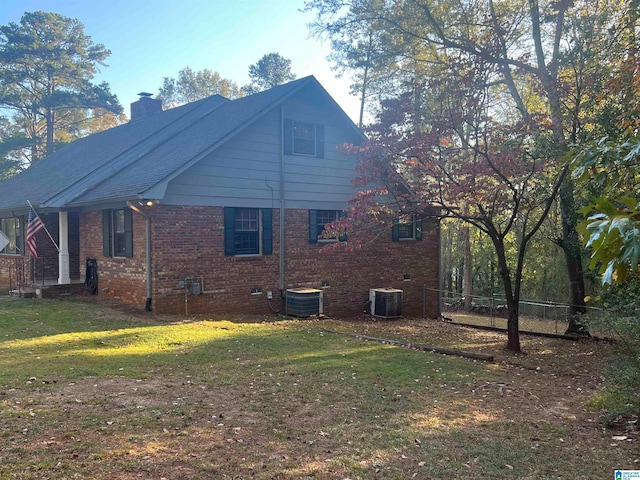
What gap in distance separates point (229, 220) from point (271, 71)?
101 ft

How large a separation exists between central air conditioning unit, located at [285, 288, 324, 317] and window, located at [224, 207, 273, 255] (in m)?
1.41

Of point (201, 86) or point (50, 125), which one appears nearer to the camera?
point (50, 125)

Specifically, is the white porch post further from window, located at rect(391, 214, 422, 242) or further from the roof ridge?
window, located at rect(391, 214, 422, 242)

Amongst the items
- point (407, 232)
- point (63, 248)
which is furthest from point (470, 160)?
point (63, 248)

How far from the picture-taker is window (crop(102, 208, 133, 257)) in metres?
13.4

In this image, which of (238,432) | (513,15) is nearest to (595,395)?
(238,432)

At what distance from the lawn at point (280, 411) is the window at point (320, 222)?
215 inches

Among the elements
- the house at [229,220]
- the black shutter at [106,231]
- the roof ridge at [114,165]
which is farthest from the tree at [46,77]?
the black shutter at [106,231]

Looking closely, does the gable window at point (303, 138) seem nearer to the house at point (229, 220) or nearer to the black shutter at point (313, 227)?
the house at point (229, 220)

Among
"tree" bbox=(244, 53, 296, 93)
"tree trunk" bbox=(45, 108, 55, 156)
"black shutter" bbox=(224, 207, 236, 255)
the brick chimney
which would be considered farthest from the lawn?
"tree" bbox=(244, 53, 296, 93)

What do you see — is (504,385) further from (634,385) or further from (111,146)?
(111,146)

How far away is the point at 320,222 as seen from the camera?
50.0 feet

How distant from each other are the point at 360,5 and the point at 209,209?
8.56 metres

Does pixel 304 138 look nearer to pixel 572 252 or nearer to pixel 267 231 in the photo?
pixel 267 231
